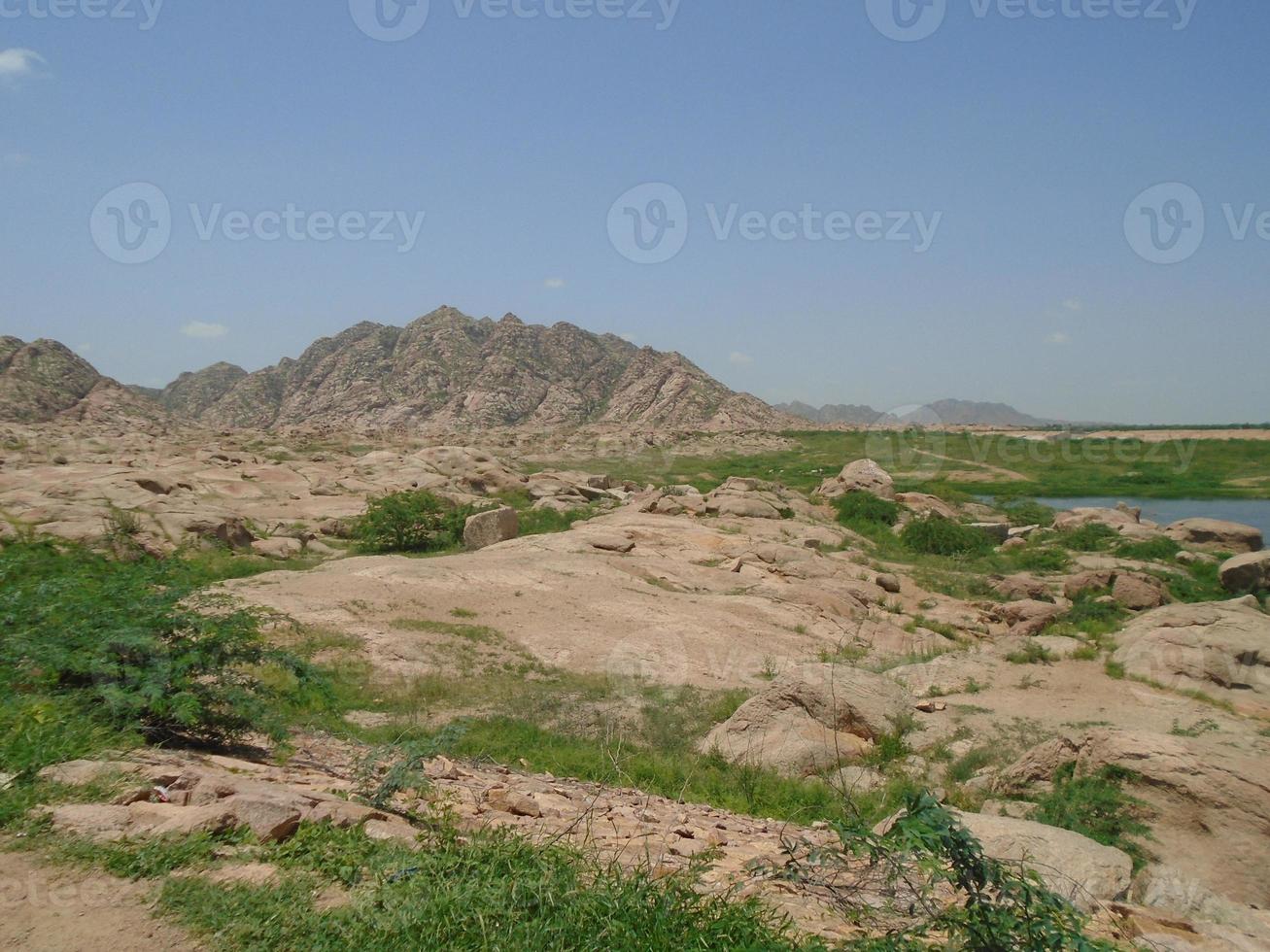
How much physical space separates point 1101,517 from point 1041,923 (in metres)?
29.3

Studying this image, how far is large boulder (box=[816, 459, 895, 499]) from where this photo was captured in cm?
3356

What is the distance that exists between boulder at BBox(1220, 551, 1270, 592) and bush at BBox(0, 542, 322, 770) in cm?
2167

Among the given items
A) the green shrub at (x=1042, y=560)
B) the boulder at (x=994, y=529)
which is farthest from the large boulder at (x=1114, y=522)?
the green shrub at (x=1042, y=560)

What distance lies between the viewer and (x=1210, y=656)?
12.1 metres

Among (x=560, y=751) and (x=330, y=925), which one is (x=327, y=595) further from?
(x=330, y=925)

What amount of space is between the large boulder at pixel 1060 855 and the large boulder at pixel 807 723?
10.2 ft

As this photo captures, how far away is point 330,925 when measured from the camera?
382 cm

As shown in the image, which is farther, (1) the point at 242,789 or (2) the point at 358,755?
(2) the point at 358,755

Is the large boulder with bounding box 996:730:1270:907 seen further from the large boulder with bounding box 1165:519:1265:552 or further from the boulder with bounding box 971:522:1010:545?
the large boulder with bounding box 1165:519:1265:552

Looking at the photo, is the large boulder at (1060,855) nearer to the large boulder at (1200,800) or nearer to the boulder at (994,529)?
the large boulder at (1200,800)

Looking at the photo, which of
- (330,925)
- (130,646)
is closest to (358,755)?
(130,646)

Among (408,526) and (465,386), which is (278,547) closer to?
(408,526)

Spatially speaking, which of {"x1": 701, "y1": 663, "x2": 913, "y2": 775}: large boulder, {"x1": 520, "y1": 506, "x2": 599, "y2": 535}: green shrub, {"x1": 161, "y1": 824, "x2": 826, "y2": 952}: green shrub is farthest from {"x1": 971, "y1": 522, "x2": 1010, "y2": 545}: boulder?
{"x1": 161, "y1": 824, "x2": 826, "y2": 952}: green shrub

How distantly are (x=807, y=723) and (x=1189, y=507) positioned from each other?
42.0m
